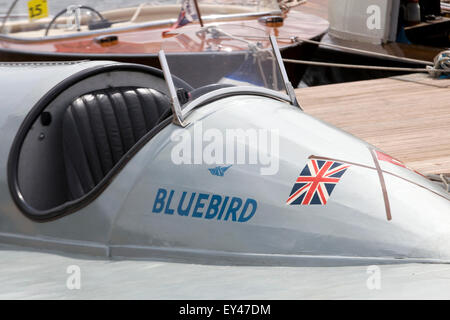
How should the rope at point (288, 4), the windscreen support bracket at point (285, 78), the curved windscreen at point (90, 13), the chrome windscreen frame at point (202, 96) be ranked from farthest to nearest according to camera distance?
the rope at point (288, 4), the curved windscreen at point (90, 13), the windscreen support bracket at point (285, 78), the chrome windscreen frame at point (202, 96)

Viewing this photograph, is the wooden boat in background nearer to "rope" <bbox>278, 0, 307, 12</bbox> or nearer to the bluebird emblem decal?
"rope" <bbox>278, 0, 307, 12</bbox>

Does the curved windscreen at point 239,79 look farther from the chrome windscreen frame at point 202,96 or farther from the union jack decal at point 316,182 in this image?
the union jack decal at point 316,182

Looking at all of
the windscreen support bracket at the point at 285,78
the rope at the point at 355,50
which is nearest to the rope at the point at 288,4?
the rope at the point at 355,50

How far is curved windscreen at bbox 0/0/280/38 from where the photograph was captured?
8.35 m

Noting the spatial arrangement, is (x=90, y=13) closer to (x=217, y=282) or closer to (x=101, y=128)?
(x=101, y=128)

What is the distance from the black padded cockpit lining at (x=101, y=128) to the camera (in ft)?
10.7

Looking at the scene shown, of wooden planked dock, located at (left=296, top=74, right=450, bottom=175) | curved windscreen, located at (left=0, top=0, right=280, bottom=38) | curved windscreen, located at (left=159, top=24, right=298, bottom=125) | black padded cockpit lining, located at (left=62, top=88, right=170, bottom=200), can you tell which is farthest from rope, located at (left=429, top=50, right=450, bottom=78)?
black padded cockpit lining, located at (left=62, top=88, right=170, bottom=200)

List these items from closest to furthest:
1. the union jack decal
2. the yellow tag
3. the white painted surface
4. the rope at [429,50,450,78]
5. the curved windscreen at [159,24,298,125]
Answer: the white painted surface
the union jack decal
the curved windscreen at [159,24,298,125]
the rope at [429,50,450,78]
the yellow tag

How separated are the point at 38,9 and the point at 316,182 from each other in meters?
6.76

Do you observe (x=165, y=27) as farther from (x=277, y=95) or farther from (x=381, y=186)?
(x=381, y=186)

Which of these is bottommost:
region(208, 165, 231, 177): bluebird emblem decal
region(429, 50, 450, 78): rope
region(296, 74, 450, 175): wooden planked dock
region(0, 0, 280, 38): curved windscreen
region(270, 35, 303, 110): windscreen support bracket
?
region(296, 74, 450, 175): wooden planked dock

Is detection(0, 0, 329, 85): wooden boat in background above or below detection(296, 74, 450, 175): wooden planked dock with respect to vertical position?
above

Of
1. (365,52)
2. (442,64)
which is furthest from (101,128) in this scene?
(365,52)

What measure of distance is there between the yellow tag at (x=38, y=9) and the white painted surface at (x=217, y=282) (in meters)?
6.15
